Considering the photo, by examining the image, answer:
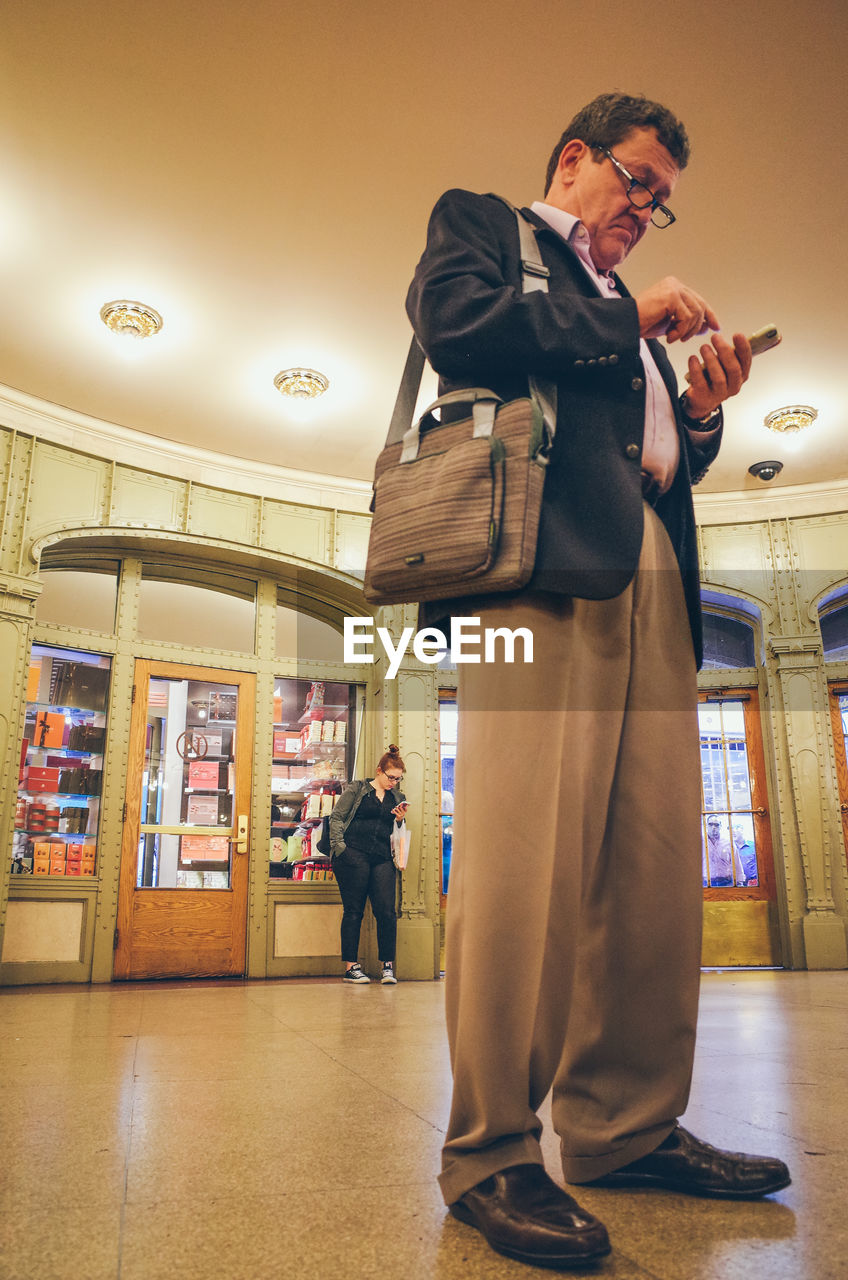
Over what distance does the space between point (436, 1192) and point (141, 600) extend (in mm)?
6166

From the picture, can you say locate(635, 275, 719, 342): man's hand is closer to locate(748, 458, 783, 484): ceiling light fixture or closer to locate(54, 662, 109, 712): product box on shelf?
locate(54, 662, 109, 712): product box on shelf

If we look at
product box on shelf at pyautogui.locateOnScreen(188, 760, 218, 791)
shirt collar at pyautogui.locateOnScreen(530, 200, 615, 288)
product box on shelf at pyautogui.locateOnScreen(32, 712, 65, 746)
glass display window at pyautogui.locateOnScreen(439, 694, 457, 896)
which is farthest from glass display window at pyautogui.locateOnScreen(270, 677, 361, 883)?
shirt collar at pyautogui.locateOnScreen(530, 200, 615, 288)

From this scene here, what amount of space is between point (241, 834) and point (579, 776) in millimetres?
5833

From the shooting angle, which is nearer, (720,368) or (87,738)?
(720,368)

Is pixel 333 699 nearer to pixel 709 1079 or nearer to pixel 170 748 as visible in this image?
pixel 170 748

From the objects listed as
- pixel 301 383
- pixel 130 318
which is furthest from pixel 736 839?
pixel 130 318

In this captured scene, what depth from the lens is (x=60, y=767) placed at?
614 cm

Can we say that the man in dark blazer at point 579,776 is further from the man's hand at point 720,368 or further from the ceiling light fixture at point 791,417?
the ceiling light fixture at point 791,417

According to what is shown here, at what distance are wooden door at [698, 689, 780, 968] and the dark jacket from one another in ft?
9.71

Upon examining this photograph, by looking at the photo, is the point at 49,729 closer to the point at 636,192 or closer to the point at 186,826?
the point at 186,826

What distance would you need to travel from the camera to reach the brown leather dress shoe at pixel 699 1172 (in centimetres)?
107

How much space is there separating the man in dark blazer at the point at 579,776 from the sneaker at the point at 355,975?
4932mm

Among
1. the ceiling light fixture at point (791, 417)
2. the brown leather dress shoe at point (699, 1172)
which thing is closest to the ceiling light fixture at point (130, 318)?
the ceiling light fixture at point (791, 417)

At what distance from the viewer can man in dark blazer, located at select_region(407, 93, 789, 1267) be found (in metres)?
1.04
